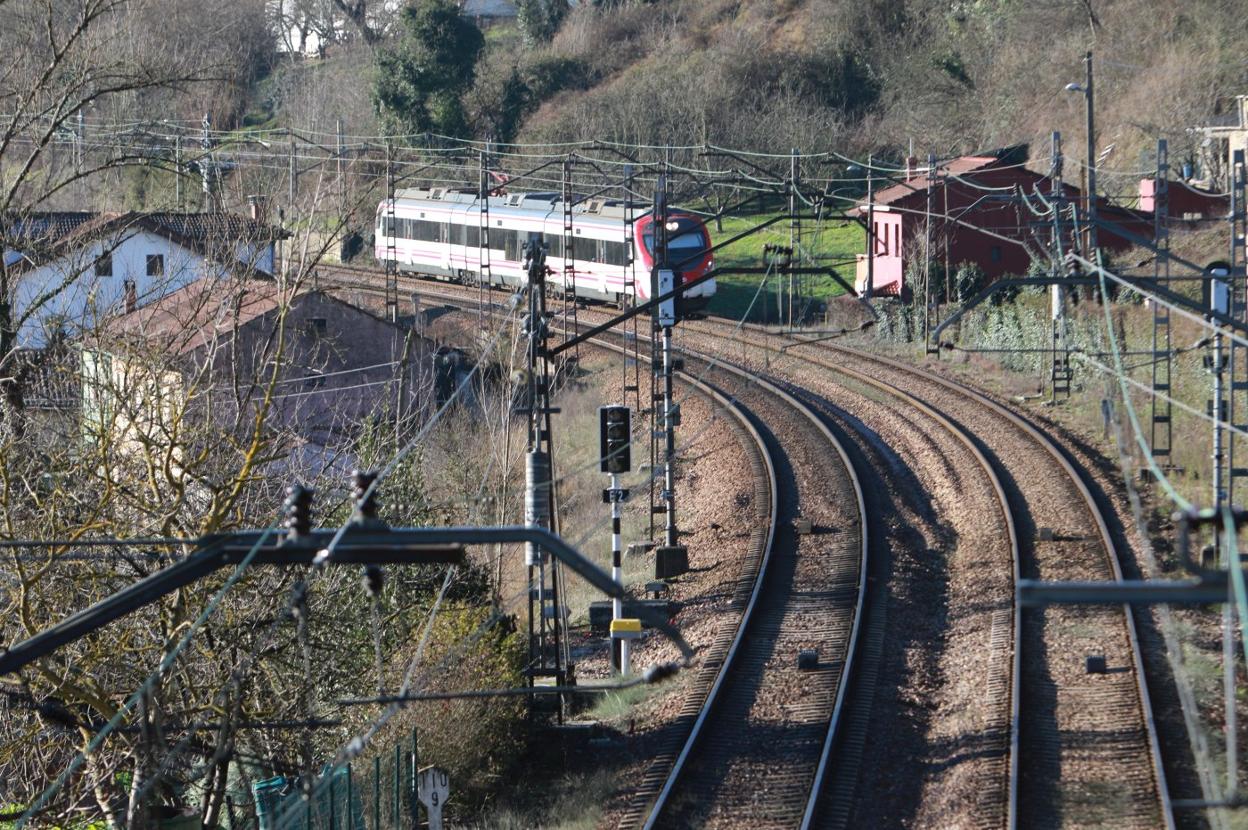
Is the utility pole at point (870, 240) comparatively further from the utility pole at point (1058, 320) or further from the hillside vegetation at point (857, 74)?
the hillside vegetation at point (857, 74)

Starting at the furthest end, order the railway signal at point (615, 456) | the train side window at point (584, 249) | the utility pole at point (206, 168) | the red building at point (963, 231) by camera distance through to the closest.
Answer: the red building at point (963, 231)
the train side window at point (584, 249)
the railway signal at point (615, 456)
the utility pole at point (206, 168)

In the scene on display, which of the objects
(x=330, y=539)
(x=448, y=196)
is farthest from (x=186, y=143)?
(x=330, y=539)

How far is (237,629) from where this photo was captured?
9602 millimetres

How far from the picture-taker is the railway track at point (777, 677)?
962 cm

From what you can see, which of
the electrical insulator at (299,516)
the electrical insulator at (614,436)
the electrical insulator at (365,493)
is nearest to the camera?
the electrical insulator at (299,516)

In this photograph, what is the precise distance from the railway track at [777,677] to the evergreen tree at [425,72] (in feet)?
98.0

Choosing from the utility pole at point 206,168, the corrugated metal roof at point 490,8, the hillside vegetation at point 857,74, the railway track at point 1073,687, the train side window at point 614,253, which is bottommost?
the railway track at point 1073,687

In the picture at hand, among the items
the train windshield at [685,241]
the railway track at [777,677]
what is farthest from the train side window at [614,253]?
the railway track at [777,677]

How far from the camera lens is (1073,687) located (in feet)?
36.5

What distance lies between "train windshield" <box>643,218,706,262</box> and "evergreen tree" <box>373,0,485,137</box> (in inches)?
759

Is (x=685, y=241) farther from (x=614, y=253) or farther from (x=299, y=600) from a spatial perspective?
(x=299, y=600)

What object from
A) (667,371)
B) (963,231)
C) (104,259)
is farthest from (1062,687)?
(963,231)

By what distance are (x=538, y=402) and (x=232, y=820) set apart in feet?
13.6

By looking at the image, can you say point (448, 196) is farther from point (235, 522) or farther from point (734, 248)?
point (235, 522)
